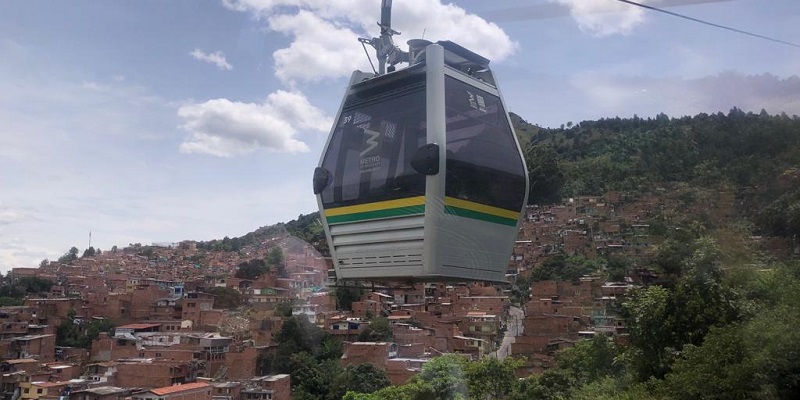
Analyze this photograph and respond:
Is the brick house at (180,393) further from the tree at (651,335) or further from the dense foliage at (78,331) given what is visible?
the tree at (651,335)

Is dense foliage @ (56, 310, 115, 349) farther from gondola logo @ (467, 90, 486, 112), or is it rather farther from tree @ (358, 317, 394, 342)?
gondola logo @ (467, 90, 486, 112)

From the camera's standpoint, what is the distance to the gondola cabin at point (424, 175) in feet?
10.7

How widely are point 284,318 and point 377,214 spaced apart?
1803cm

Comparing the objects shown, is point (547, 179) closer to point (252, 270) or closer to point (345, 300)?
point (345, 300)

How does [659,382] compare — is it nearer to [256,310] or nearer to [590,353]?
[590,353]

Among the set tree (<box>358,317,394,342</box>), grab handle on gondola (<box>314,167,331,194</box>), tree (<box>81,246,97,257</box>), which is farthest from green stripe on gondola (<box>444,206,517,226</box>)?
tree (<box>81,246,97,257</box>)

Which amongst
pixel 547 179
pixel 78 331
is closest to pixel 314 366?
pixel 547 179

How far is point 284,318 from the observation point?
20766 mm

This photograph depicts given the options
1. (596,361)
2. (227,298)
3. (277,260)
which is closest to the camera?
(596,361)

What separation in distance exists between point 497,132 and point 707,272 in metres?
4.79

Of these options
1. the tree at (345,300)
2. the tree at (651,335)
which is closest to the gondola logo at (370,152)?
the tree at (651,335)

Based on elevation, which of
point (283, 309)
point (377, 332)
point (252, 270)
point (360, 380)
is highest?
point (252, 270)

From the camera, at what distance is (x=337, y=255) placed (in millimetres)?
Answer: 3852

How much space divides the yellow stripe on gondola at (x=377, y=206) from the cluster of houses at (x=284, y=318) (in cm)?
1027
